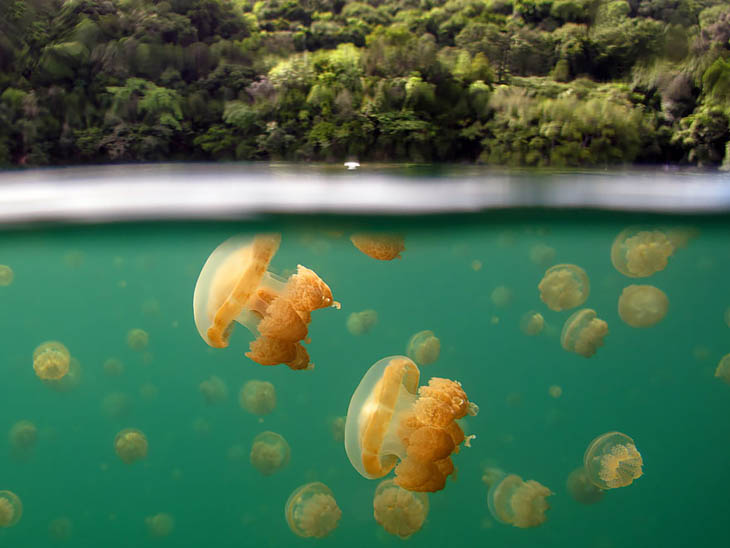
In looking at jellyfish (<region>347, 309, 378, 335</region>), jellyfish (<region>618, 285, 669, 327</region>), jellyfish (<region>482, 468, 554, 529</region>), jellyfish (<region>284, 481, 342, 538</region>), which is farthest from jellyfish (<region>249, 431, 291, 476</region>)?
jellyfish (<region>618, 285, 669, 327</region>)

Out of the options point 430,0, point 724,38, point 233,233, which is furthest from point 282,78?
point 724,38

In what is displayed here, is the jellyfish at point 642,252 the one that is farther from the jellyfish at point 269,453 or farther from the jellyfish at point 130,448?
the jellyfish at point 130,448

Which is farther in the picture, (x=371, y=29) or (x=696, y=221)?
Result: (x=696, y=221)

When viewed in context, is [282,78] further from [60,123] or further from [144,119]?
[60,123]

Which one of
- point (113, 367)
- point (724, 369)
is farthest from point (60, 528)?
point (724, 369)

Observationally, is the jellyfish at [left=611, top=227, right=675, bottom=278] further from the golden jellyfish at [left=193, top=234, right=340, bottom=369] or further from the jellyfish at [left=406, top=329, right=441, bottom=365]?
the golden jellyfish at [left=193, top=234, right=340, bottom=369]

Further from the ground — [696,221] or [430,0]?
[430,0]

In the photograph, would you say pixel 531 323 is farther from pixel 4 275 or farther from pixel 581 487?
pixel 4 275
